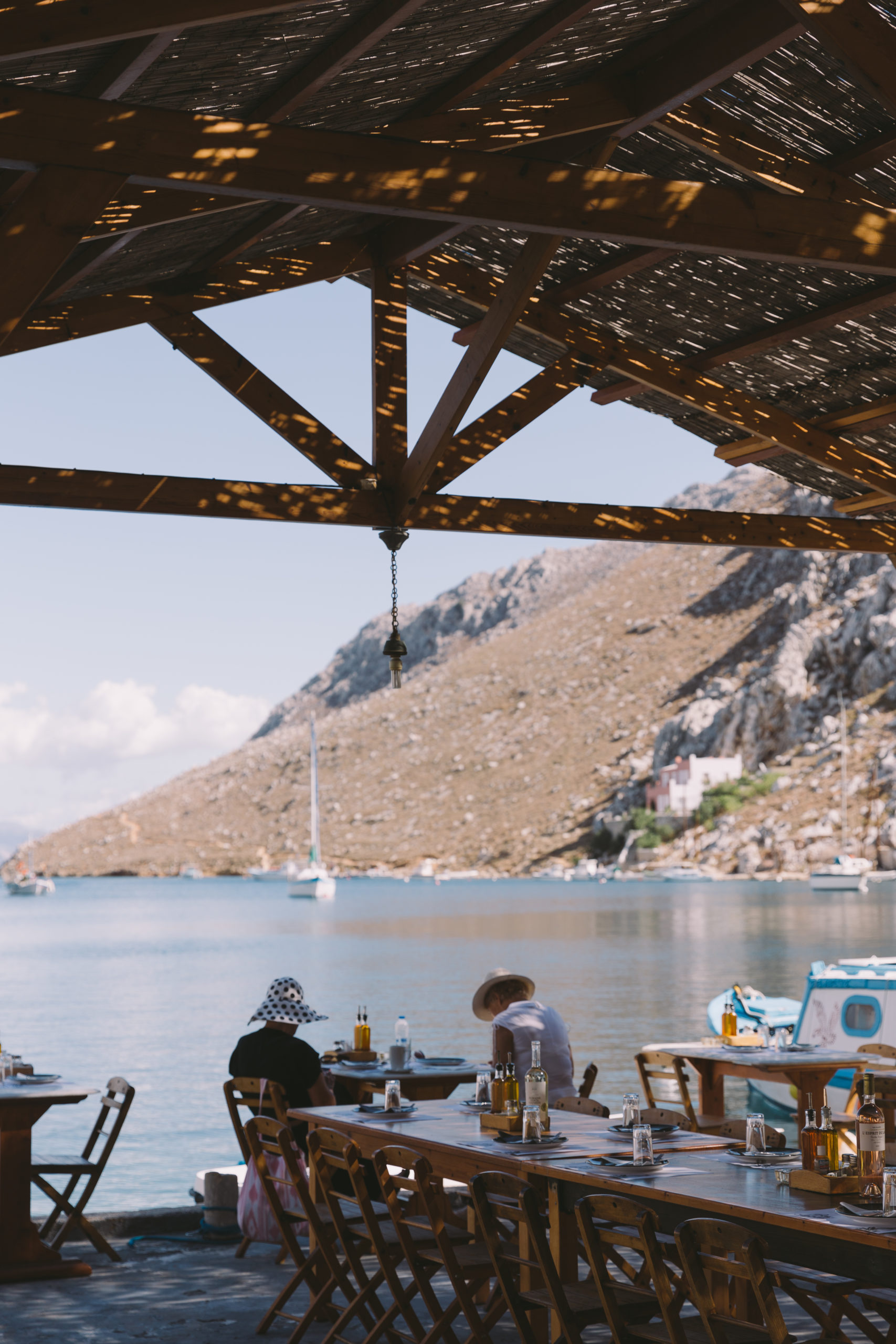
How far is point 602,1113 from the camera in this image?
520cm

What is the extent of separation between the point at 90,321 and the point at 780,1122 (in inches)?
415

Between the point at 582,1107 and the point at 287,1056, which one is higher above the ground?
the point at 287,1056

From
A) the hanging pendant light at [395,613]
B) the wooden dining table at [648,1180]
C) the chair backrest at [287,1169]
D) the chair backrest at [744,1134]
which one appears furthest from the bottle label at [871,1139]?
the hanging pendant light at [395,613]

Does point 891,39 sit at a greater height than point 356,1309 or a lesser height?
greater

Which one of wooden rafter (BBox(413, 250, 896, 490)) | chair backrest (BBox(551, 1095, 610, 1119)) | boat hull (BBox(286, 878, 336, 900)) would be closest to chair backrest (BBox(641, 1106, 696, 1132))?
chair backrest (BBox(551, 1095, 610, 1119))

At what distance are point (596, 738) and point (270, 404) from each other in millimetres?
92281

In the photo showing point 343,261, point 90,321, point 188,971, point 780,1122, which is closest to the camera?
point 90,321

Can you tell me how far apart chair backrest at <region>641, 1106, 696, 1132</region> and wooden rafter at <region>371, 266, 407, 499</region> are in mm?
2855

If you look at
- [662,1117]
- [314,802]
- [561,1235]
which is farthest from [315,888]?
[561,1235]

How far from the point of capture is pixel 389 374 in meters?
6.64

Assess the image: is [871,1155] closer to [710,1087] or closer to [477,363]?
[477,363]

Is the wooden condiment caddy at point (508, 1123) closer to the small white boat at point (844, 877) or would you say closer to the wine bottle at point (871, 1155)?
the wine bottle at point (871, 1155)

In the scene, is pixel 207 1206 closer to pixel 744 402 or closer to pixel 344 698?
pixel 744 402

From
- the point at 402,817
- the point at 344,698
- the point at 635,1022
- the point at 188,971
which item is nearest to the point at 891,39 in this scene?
the point at 635,1022
